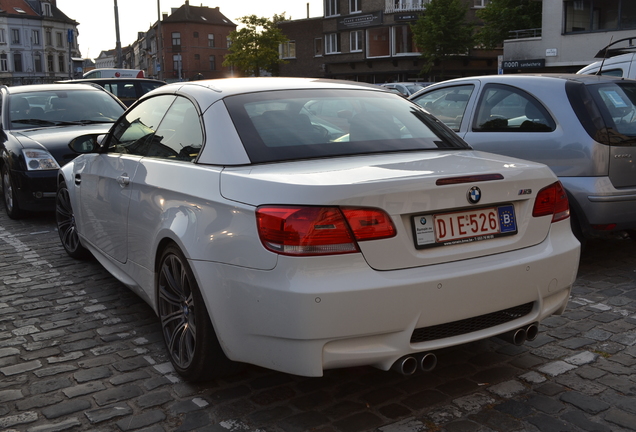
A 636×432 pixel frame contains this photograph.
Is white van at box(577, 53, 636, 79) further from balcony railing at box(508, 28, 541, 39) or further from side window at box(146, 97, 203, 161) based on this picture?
balcony railing at box(508, 28, 541, 39)

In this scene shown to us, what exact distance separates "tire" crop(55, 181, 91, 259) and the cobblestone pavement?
1483mm

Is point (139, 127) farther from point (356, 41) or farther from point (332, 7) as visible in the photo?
point (332, 7)

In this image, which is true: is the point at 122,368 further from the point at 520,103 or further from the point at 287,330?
the point at 520,103

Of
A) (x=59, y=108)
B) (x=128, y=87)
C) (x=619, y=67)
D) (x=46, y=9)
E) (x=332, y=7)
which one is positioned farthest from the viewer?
(x=46, y=9)

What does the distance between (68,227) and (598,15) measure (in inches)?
1373

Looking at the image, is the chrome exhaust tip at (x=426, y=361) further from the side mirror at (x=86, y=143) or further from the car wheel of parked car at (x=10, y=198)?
the car wheel of parked car at (x=10, y=198)

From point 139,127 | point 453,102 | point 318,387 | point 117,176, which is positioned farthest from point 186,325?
point 453,102

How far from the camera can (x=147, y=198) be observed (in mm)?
4027

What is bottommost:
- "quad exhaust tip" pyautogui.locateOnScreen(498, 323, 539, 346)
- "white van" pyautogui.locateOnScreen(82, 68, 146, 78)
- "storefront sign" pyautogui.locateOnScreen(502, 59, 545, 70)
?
"quad exhaust tip" pyautogui.locateOnScreen(498, 323, 539, 346)

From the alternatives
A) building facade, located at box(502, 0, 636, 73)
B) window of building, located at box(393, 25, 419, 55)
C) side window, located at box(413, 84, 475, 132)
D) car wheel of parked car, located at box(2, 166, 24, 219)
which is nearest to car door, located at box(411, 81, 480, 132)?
side window, located at box(413, 84, 475, 132)

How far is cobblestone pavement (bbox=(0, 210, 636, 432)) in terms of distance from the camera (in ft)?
10.6

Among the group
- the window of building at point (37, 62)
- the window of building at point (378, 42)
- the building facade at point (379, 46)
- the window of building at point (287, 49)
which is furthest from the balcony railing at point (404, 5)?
the window of building at point (37, 62)

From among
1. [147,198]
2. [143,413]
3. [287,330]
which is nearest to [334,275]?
[287,330]

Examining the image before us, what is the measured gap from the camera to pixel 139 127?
15.6 feet
